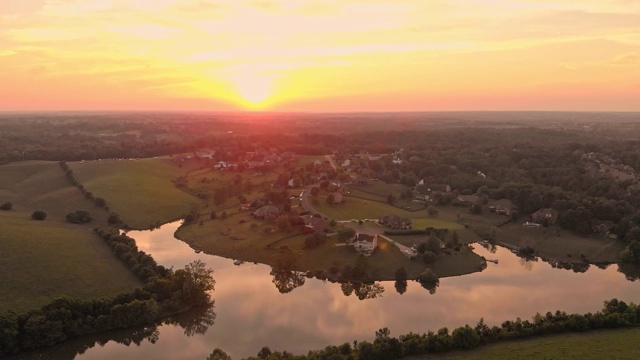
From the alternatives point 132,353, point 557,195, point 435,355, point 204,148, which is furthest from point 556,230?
point 204,148

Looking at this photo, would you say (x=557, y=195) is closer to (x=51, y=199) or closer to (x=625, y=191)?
(x=625, y=191)

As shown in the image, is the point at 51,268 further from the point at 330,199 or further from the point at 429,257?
the point at 429,257

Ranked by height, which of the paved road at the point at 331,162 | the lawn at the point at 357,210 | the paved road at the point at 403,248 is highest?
the paved road at the point at 331,162

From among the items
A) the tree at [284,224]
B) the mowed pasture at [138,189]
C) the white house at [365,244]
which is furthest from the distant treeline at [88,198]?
the white house at [365,244]

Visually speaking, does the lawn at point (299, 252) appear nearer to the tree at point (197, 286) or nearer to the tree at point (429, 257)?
the tree at point (429, 257)

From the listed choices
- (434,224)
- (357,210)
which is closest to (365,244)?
(434,224)

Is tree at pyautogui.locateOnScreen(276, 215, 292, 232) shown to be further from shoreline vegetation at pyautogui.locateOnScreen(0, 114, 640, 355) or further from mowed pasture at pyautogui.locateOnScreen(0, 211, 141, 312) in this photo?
mowed pasture at pyautogui.locateOnScreen(0, 211, 141, 312)
